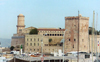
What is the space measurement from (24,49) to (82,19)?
15961 mm

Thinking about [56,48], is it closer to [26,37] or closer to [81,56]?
[26,37]

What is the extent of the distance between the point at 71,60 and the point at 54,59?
7.56ft

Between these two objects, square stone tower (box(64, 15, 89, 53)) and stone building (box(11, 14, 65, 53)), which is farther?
stone building (box(11, 14, 65, 53))

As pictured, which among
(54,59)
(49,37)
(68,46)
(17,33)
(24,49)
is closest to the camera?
(54,59)

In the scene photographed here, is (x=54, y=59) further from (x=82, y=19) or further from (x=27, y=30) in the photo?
(x=27, y=30)

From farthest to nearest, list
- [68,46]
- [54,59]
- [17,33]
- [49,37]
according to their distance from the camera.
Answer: [17,33]
[49,37]
[68,46]
[54,59]

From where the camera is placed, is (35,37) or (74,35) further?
(35,37)

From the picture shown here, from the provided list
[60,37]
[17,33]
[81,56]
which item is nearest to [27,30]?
[17,33]

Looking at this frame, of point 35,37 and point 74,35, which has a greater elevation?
point 74,35

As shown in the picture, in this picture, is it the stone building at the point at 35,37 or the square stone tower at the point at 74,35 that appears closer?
the square stone tower at the point at 74,35

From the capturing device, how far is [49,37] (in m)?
95.5

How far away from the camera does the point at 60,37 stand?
96188 millimetres

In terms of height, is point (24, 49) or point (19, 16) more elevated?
point (19, 16)

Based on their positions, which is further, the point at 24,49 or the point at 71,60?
the point at 24,49
